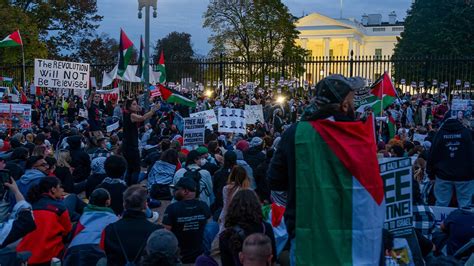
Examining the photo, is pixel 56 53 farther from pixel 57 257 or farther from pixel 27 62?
pixel 57 257

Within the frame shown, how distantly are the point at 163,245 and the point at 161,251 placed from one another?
60mm

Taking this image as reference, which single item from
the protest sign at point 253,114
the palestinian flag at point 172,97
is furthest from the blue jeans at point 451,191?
the protest sign at point 253,114

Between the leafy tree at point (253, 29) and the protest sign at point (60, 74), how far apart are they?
27.8 m

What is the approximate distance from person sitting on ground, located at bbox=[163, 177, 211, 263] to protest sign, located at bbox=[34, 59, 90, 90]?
45.9 feet

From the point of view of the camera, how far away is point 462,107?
16047mm

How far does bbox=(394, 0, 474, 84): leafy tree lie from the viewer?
44.2 m

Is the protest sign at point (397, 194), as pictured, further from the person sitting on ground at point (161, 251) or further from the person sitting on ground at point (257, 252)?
the person sitting on ground at point (161, 251)

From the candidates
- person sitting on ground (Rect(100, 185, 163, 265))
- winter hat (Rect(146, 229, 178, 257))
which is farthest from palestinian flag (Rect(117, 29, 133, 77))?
winter hat (Rect(146, 229, 178, 257))

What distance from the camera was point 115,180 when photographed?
7066 millimetres

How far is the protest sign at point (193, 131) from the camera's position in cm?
1287

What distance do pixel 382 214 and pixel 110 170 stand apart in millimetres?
4219

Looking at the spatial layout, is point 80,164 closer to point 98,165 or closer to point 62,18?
point 98,165

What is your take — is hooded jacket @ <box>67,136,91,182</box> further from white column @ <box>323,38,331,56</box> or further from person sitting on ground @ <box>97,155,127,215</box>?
white column @ <box>323,38,331,56</box>

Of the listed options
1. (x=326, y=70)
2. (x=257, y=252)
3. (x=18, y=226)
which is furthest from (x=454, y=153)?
(x=326, y=70)
